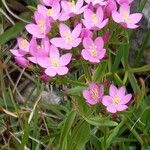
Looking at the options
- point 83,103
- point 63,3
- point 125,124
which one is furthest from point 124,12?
point 125,124

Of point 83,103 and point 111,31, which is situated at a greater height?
point 111,31

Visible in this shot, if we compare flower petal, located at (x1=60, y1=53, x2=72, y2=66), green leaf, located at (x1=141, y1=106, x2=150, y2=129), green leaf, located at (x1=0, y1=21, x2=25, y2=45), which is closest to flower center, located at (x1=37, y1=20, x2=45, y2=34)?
flower petal, located at (x1=60, y1=53, x2=72, y2=66)

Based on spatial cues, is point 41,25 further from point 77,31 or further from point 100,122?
point 100,122

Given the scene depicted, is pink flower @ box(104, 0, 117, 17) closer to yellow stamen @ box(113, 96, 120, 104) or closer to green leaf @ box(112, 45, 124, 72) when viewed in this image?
yellow stamen @ box(113, 96, 120, 104)

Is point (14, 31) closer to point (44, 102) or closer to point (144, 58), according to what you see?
point (44, 102)

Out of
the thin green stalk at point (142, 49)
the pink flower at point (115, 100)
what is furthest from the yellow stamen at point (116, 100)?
the thin green stalk at point (142, 49)
